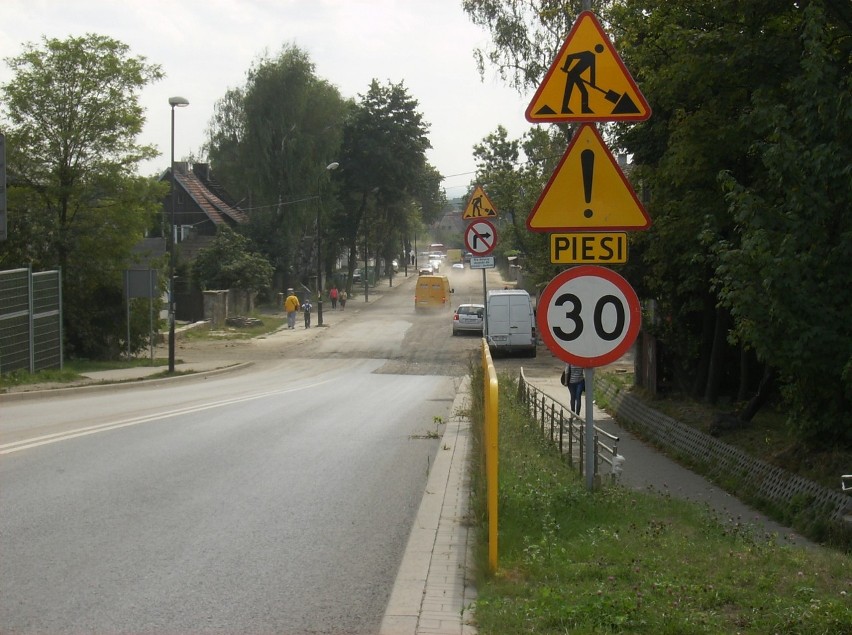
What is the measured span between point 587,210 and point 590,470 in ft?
7.16

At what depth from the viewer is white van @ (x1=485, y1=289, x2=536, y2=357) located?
39781 mm

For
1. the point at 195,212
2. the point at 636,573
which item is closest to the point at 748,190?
the point at 636,573

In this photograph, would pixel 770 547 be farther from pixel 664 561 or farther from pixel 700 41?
pixel 700 41

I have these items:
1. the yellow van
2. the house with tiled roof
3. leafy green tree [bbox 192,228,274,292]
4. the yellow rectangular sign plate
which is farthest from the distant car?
the yellow rectangular sign plate

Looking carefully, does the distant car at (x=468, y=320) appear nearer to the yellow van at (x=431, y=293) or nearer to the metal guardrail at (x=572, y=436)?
the yellow van at (x=431, y=293)

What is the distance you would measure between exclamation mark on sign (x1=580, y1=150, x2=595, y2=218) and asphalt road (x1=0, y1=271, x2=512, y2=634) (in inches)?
113

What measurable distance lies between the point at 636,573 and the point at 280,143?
61.7 meters

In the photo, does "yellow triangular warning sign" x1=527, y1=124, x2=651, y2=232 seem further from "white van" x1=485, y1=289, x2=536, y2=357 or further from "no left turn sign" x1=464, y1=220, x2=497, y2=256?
"white van" x1=485, y1=289, x2=536, y2=357

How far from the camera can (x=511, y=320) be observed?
39906 millimetres

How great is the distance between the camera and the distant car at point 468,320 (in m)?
49.0

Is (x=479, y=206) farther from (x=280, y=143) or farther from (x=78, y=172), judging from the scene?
(x=280, y=143)

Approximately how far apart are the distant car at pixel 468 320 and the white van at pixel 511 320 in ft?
27.7

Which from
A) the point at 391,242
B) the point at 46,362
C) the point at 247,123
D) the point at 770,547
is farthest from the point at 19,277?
the point at 391,242

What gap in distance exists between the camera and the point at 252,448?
13258mm
